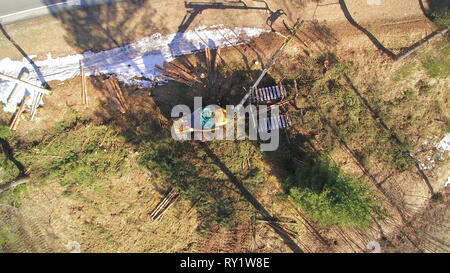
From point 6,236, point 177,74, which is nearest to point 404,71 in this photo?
point 177,74

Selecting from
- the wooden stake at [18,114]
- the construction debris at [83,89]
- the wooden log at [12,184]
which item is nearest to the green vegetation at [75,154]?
the wooden log at [12,184]

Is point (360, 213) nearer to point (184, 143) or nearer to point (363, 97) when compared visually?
point (363, 97)

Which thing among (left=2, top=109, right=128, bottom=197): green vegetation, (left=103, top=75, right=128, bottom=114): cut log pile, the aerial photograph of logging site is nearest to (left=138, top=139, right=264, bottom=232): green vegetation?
the aerial photograph of logging site

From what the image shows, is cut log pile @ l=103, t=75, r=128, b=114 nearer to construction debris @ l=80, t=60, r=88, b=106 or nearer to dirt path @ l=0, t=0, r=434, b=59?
construction debris @ l=80, t=60, r=88, b=106

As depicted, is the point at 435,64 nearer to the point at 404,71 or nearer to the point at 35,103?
the point at 404,71

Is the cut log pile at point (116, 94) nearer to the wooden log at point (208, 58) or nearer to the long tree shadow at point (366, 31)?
the wooden log at point (208, 58)
